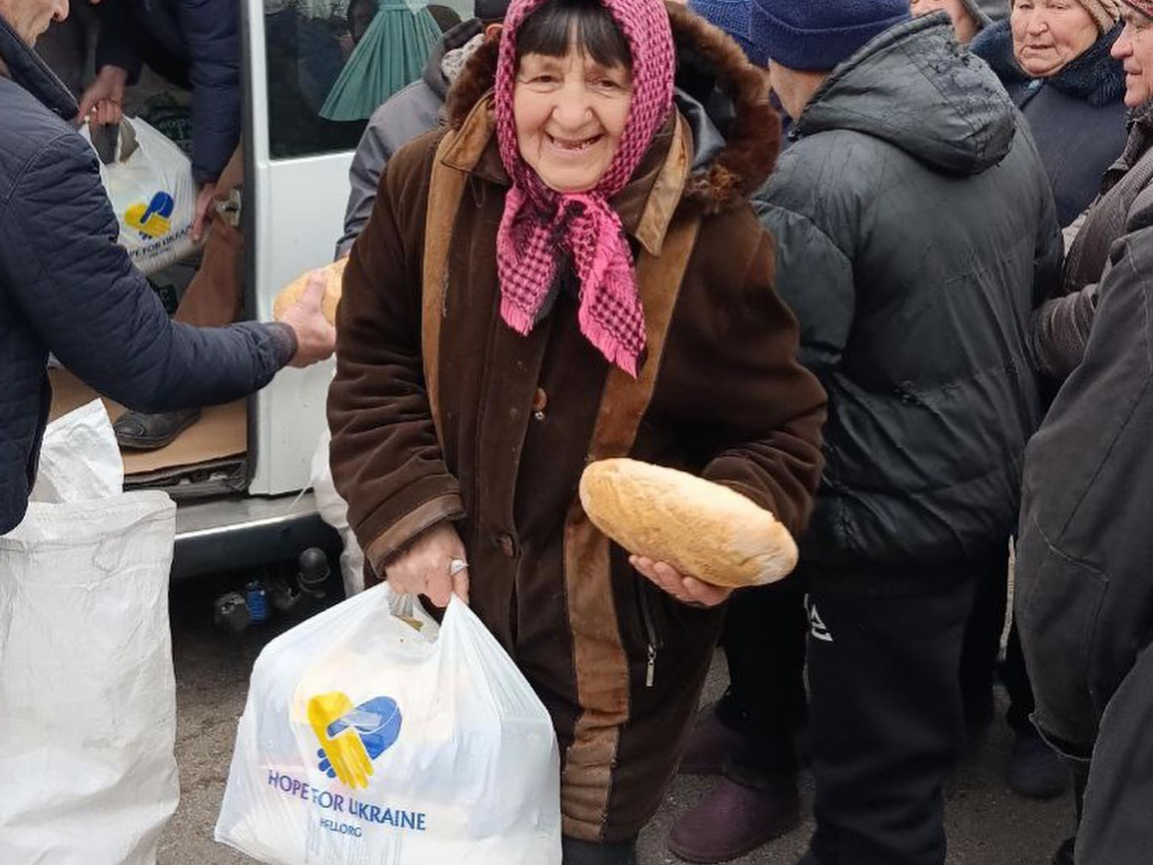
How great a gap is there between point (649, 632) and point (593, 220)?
23.6 inches

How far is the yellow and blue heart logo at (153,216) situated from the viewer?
4.11 meters

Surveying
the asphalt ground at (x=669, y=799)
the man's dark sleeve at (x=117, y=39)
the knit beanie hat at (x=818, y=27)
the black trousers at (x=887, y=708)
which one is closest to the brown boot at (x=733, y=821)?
the asphalt ground at (x=669, y=799)

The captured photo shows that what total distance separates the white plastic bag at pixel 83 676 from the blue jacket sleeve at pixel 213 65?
5.52ft

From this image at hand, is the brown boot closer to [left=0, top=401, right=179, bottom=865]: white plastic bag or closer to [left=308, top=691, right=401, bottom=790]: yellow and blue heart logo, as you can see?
[left=0, top=401, right=179, bottom=865]: white plastic bag

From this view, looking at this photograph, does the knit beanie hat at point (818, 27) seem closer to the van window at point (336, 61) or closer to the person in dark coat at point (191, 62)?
the van window at point (336, 61)

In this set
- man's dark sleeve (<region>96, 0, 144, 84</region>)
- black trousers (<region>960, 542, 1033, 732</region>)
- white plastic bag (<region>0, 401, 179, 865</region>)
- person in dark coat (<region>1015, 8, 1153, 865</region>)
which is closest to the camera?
person in dark coat (<region>1015, 8, 1153, 865</region>)

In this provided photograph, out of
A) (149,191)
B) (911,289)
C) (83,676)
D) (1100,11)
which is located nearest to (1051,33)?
(1100,11)

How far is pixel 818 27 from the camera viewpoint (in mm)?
2445

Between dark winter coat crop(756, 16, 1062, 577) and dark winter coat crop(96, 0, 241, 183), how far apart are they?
6.16ft

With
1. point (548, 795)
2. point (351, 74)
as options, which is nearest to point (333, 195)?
point (351, 74)

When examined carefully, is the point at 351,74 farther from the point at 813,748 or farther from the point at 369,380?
the point at 813,748

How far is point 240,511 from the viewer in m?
3.56

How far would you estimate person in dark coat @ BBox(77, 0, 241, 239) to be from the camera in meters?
3.86

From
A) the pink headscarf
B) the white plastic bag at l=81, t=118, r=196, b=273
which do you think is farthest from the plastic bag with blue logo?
the white plastic bag at l=81, t=118, r=196, b=273
